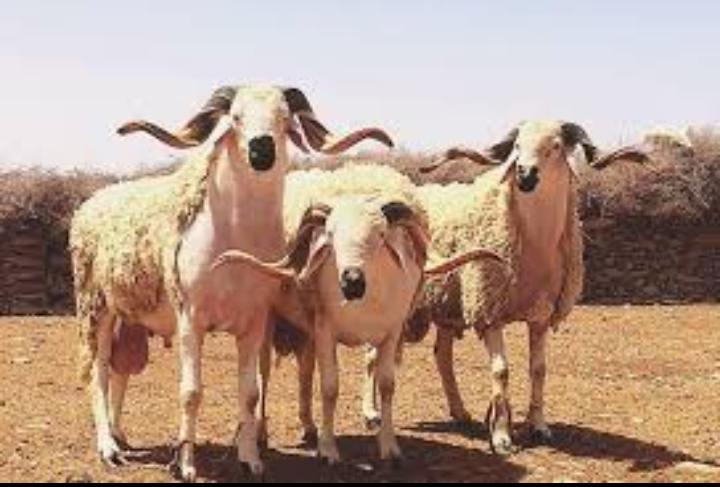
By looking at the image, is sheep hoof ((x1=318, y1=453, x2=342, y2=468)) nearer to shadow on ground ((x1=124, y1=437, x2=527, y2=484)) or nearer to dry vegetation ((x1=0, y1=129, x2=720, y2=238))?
shadow on ground ((x1=124, y1=437, x2=527, y2=484))

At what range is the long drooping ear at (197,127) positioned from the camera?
8406 millimetres

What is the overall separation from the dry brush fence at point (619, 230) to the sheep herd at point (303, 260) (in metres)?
12.2

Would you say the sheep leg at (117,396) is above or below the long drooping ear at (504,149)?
below

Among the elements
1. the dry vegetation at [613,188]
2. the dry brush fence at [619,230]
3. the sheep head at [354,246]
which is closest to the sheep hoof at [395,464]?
the sheep head at [354,246]

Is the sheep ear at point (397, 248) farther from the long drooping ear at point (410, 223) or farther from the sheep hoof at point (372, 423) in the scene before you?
the sheep hoof at point (372, 423)

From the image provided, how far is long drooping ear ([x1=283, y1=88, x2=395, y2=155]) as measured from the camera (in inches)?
333

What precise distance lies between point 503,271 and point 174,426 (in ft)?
11.8

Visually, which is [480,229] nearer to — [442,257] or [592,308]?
[442,257]

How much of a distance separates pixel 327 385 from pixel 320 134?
1911 millimetres

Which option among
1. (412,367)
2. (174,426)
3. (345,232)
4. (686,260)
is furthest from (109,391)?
(686,260)

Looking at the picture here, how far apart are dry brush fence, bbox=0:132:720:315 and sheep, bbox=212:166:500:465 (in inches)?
525

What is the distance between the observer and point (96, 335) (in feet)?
31.3

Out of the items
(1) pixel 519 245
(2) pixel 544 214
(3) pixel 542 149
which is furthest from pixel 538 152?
(1) pixel 519 245

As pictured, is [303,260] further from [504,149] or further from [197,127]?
[504,149]
